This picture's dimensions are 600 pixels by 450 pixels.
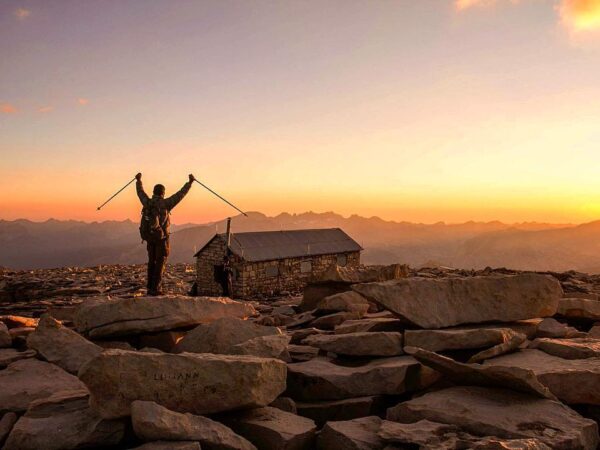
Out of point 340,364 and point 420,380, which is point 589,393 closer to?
point 420,380

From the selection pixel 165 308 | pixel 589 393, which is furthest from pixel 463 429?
pixel 165 308

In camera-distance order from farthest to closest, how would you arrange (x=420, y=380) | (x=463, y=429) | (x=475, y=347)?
(x=475, y=347)
(x=420, y=380)
(x=463, y=429)

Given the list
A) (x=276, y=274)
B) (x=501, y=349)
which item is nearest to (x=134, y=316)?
(x=501, y=349)

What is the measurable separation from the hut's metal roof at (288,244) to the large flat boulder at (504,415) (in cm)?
1822

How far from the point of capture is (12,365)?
7.23 meters

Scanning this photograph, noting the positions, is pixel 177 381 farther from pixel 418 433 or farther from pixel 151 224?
pixel 151 224

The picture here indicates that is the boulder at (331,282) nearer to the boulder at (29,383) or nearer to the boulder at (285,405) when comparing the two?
the boulder at (285,405)

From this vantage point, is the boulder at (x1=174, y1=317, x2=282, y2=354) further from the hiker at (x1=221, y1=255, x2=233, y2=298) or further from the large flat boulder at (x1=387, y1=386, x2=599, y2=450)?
the hiker at (x1=221, y1=255, x2=233, y2=298)

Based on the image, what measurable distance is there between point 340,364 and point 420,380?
1.35 m

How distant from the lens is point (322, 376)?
6.48 meters

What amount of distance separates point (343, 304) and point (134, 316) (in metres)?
5.17

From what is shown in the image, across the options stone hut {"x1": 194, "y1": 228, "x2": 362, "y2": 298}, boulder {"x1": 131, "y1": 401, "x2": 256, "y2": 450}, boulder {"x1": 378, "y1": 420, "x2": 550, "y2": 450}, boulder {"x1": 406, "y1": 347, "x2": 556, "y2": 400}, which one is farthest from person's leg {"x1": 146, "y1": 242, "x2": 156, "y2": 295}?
stone hut {"x1": 194, "y1": 228, "x2": 362, "y2": 298}

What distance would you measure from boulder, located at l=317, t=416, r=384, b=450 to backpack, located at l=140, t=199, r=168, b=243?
8.16 metres

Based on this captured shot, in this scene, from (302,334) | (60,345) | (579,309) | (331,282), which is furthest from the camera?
(331,282)
